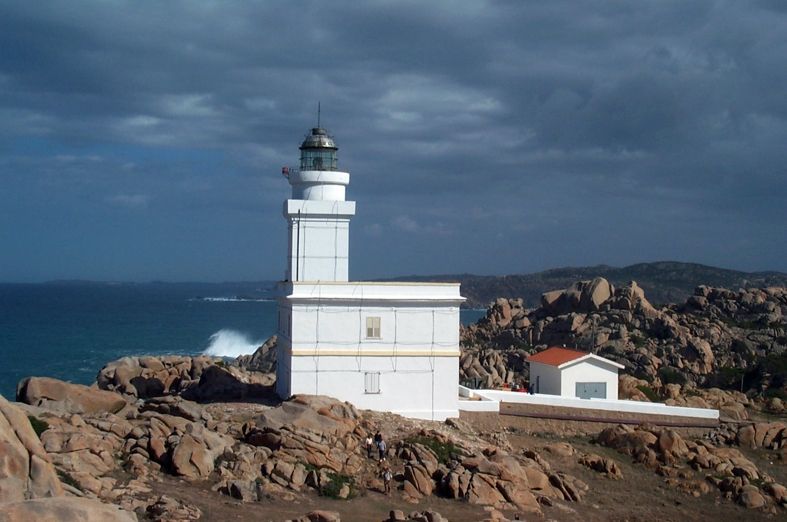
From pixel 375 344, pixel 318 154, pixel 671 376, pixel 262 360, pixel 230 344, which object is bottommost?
pixel 230 344

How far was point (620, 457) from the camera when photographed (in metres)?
23.7

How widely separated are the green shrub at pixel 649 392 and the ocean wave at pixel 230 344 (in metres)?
50.5

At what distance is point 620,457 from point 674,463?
4.57ft

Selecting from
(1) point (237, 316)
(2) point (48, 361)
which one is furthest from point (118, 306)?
(2) point (48, 361)

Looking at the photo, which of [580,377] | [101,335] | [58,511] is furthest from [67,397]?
[101,335]

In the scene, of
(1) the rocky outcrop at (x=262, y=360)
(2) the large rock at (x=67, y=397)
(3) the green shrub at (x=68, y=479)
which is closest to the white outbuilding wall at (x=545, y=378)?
(2) the large rock at (x=67, y=397)

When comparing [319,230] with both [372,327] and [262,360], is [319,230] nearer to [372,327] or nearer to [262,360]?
[372,327]

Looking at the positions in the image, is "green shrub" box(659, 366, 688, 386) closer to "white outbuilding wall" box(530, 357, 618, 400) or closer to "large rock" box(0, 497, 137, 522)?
"white outbuilding wall" box(530, 357, 618, 400)

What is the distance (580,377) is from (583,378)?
99mm

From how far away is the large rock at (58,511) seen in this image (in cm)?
1093

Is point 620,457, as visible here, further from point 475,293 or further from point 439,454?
point 475,293

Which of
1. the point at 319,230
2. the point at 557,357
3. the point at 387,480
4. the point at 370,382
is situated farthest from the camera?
the point at 557,357

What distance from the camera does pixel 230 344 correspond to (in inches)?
3526

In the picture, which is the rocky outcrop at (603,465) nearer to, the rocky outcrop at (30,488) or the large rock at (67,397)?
the large rock at (67,397)
